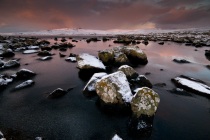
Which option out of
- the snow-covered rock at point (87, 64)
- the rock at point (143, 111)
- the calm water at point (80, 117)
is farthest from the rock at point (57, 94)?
the rock at point (143, 111)

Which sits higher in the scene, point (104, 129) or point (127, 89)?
point (127, 89)

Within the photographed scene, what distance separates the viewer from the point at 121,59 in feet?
83.7

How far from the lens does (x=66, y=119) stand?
1164cm

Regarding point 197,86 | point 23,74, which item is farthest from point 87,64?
point 197,86

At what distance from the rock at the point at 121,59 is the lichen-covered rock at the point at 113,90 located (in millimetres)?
12143

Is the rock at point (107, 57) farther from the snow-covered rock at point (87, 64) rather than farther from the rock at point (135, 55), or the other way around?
the rock at point (135, 55)

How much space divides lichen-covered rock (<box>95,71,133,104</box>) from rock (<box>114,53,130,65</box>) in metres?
12.1

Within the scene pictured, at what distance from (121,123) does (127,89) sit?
115 inches

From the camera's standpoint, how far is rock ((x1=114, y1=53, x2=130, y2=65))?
83.1 feet

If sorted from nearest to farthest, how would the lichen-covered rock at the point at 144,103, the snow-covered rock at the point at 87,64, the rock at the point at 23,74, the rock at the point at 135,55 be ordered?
the lichen-covered rock at the point at 144,103 → the rock at the point at 23,74 → the snow-covered rock at the point at 87,64 → the rock at the point at 135,55

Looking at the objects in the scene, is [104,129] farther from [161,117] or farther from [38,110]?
[38,110]

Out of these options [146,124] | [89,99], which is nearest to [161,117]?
[146,124]

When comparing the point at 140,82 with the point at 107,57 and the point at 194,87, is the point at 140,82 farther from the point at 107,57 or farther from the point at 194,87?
the point at 107,57

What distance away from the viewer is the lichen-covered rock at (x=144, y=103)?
10.8 meters
